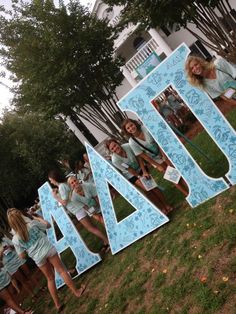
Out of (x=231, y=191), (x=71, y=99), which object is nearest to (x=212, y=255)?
(x=231, y=191)

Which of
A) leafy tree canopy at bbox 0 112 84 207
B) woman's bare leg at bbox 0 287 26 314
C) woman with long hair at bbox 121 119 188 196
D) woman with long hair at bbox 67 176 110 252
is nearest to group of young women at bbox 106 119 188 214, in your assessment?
woman with long hair at bbox 121 119 188 196

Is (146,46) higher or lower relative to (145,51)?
higher

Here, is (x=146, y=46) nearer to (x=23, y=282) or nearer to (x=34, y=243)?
(x=23, y=282)

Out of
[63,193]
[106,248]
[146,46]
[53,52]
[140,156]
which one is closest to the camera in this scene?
[140,156]

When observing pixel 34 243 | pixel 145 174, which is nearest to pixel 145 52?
pixel 145 174

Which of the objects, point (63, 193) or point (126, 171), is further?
point (63, 193)

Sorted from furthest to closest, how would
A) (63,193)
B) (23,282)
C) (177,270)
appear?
(23,282), (63,193), (177,270)

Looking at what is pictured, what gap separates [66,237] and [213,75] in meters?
4.74

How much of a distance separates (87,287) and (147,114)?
3.42m

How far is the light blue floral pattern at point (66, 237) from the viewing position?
7703 mm

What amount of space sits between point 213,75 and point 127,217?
300cm

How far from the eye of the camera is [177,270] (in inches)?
195

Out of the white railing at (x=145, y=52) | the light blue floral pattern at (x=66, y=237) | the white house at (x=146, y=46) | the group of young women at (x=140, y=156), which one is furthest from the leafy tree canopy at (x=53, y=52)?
the white railing at (x=145, y=52)

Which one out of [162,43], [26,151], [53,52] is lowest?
[162,43]
